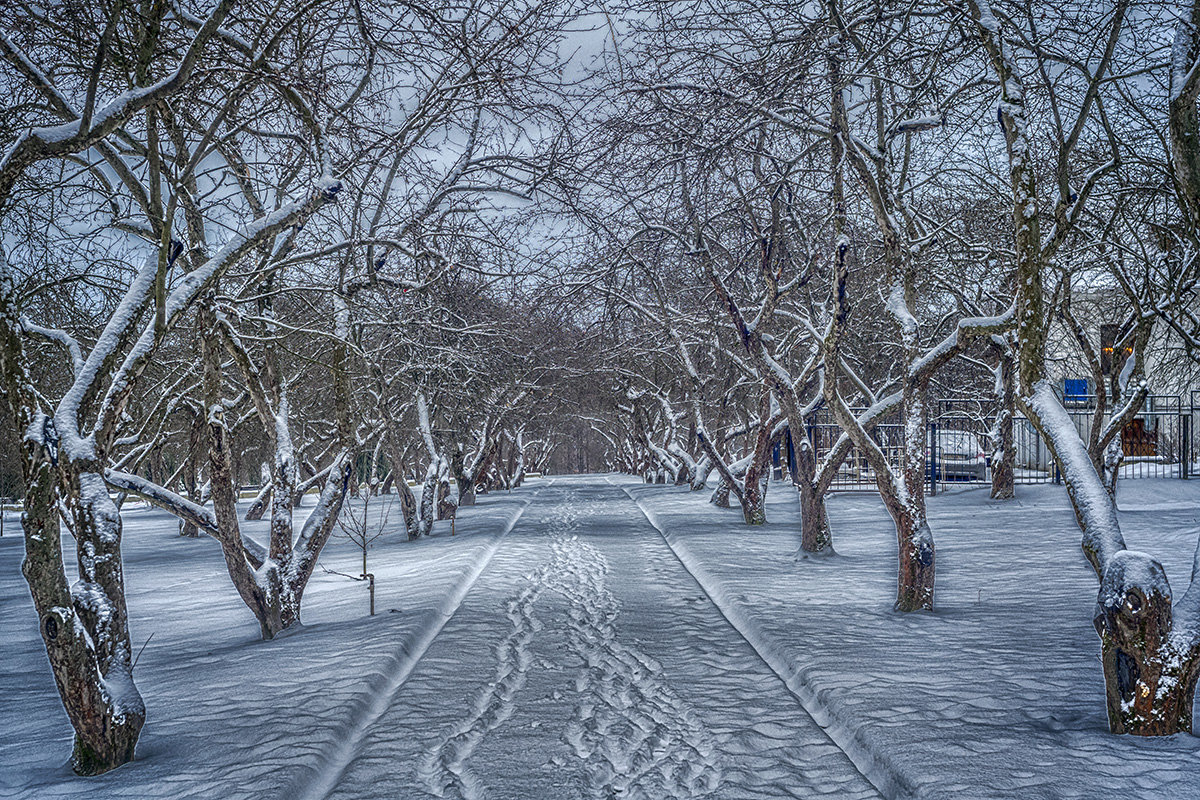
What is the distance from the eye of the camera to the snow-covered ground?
4867 millimetres

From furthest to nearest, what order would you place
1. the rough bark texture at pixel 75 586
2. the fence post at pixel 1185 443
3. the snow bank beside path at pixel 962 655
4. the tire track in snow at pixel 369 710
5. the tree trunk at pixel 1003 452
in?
the fence post at pixel 1185 443 → the tree trunk at pixel 1003 452 → the rough bark texture at pixel 75 586 → the tire track in snow at pixel 369 710 → the snow bank beside path at pixel 962 655

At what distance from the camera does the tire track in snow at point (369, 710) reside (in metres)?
4.91

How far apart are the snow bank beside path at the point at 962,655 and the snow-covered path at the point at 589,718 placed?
1.02 ft

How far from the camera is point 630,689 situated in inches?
268

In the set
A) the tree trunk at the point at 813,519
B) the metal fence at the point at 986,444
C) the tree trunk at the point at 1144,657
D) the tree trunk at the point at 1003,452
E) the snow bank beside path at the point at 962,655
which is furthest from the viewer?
the metal fence at the point at 986,444

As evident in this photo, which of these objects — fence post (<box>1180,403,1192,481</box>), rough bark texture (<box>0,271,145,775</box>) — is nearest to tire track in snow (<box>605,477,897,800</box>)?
rough bark texture (<box>0,271,145,775</box>)

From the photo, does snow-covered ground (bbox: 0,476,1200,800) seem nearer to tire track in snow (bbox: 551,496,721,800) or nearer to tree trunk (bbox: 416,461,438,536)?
tire track in snow (bbox: 551,496,721,800)

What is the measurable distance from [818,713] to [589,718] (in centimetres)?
156

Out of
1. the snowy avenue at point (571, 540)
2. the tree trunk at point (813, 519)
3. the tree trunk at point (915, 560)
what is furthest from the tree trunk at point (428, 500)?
the tree trunk at point (915, 560)

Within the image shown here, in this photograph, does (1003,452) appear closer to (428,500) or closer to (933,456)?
(933,456)

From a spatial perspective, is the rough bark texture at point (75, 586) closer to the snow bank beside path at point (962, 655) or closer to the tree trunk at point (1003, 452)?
the snow bank beside path at point (962, 655)

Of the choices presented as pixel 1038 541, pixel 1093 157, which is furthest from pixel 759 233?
pixel 1038 541

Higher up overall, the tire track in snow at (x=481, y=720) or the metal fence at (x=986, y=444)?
the metal fence at (x=986, y=444)

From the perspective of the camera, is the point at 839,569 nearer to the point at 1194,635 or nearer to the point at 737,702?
the point at 737,702
